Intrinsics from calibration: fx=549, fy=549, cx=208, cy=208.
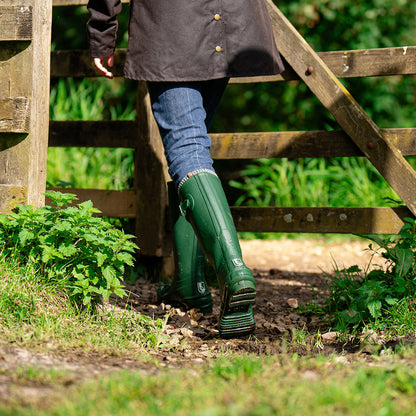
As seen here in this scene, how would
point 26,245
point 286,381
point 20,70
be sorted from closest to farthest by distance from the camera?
point 286,381 → point 26,245 → point 20,70

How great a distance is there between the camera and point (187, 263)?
2.54 metres

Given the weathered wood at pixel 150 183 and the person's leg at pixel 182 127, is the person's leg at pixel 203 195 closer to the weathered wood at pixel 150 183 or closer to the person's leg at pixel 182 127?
the person's leg at pixel 182 127

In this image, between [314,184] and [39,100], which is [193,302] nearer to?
[39,100]

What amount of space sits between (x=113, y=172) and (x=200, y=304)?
8.44 ft

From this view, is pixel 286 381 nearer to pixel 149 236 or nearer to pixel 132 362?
pixel 132 362

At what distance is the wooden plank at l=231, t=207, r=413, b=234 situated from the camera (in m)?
2.83

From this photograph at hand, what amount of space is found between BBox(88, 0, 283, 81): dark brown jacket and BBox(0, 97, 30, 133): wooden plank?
0.51 metres

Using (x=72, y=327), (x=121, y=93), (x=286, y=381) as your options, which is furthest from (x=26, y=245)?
(x=121, y=93)

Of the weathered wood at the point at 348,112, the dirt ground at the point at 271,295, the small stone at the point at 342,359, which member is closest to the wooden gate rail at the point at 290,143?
the weathered wood at the point at 348,112

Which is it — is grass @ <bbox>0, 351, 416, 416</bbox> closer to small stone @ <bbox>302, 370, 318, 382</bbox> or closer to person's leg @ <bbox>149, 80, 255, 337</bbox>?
small stone @ <bbox>302, 370, 318, 382</bbox>

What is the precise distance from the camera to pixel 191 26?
2072 mm

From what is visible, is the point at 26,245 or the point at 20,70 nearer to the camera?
the point at 26,245

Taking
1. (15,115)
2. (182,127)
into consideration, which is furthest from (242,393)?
(15,115)

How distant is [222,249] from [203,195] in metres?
0.22
